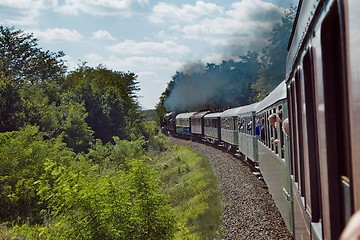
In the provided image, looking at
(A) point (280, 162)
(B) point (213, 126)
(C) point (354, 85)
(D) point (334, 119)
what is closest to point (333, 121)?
(D) point (334, 119)

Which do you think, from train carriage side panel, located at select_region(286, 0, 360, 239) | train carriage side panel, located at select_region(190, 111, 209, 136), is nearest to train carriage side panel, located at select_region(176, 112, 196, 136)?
train carriage side panel, located at select_region(190, 111, 209, 136)

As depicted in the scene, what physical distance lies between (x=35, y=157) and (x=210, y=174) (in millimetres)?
7427

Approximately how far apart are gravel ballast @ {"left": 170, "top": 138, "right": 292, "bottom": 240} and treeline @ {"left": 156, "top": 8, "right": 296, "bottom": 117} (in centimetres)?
3887

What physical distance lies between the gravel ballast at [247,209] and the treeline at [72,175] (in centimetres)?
266

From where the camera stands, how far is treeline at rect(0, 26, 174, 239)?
8.71 metres

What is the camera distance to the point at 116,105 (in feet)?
131

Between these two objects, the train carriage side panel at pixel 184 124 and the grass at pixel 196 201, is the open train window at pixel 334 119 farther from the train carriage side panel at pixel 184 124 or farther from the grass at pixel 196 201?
the train carriage side panel at pixel 184 124

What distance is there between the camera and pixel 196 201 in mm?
16672

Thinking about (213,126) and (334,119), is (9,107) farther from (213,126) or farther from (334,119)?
(334,119)

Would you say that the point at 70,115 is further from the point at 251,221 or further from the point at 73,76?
the point at 73,76

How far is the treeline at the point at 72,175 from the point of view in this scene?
8711 mm

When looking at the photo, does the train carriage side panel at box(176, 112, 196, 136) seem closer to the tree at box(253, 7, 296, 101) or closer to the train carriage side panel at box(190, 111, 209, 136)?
the train carriage side panel at box(190, 111, 209, 136)

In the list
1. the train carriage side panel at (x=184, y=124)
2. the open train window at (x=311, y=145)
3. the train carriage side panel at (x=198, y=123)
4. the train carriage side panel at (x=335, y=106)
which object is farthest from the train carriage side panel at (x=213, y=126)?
the train carriage side panel at (x=335, y=106)

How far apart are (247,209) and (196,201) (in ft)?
9.55
